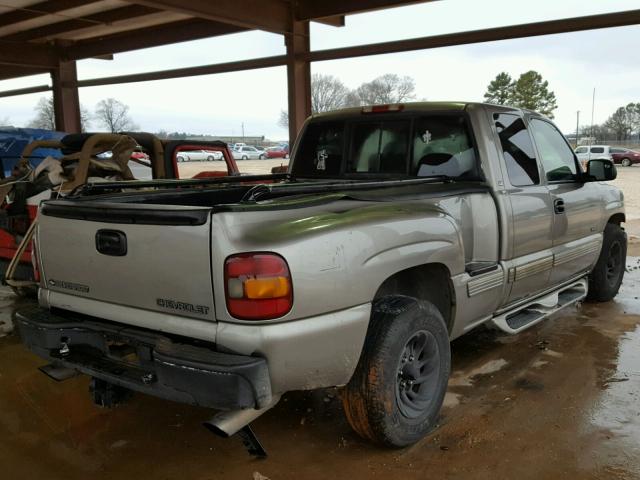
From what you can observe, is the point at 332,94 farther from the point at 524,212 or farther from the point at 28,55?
the point at 524,212

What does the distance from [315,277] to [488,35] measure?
23.5ft

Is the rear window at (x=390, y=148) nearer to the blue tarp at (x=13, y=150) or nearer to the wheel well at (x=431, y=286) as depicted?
the wheel well at (x=431, y=286)

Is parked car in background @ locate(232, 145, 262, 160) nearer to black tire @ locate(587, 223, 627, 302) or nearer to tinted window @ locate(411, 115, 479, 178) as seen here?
black tire @ locate(587, 223, 627, 302)

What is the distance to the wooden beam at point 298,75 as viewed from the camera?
9.95 metres

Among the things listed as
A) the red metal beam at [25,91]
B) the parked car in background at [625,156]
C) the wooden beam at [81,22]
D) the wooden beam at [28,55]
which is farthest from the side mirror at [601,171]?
the parked car in background at [625,156]

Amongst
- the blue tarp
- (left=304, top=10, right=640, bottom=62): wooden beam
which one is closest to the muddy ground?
(left=304, top=10, right=640, bottom=62): wooden beam

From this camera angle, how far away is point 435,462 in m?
2.88

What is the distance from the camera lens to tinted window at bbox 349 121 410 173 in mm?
4203

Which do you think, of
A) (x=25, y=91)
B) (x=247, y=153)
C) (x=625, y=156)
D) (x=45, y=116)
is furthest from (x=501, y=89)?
(x=25, y=91)

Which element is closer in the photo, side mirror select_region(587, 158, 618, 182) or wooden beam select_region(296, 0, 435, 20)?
side mirror select_region(587, 158, 618, 182)

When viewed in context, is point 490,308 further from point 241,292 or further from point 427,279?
point 241,292

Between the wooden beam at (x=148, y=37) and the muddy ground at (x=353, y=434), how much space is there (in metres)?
8.37

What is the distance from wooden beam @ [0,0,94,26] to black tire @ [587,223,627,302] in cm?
939

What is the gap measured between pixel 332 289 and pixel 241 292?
1.33 ft
